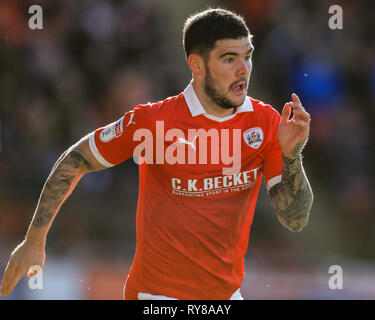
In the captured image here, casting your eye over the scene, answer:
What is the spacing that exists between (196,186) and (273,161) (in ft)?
1.73

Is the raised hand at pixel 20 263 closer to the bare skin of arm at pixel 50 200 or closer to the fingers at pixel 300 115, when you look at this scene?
the bare skin of arm at pixel 50 200

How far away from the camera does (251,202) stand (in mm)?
4672

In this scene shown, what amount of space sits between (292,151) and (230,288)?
3.27 feet

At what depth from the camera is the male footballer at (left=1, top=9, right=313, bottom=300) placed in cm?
451

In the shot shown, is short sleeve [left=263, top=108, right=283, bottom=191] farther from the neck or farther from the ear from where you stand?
the ear

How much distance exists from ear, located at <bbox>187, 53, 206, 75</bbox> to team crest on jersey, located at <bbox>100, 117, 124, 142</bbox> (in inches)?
23.0

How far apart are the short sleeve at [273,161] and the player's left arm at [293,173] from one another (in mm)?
52

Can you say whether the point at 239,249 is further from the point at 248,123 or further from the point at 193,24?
the point at 193,24

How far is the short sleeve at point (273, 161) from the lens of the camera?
456 cm

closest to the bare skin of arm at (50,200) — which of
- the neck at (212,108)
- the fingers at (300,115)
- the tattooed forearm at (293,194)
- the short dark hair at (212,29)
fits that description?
the neck at (212,108)

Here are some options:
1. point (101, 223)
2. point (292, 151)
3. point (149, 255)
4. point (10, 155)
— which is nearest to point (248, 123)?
point (292, 151)

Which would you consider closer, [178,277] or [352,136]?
[178,277]

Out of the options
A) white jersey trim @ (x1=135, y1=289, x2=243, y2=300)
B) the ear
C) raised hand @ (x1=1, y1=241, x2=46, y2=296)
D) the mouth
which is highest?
the ear

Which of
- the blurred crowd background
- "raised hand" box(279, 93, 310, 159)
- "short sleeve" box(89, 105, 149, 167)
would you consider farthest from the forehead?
the blurred crowd background
